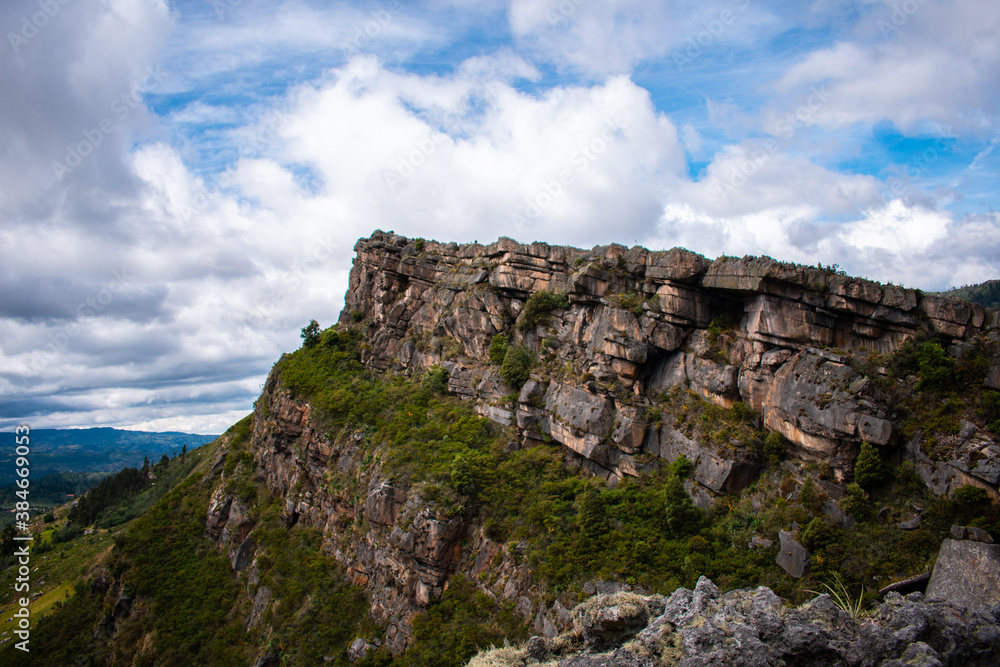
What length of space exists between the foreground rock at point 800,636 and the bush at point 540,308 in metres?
30.6

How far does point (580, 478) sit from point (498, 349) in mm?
15829

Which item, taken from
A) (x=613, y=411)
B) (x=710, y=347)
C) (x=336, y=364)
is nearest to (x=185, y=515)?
(x=336, y=364)

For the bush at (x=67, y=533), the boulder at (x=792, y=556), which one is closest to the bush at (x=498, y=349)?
the boulder at (x=792, y=556)

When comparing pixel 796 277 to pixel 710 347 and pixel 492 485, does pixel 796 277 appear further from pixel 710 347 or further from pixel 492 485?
pixel 492 485

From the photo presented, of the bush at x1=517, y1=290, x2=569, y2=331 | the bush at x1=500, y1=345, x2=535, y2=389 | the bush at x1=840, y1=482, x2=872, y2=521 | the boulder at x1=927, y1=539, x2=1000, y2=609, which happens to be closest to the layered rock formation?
the bush at x1=517, y1=290, x2=569, y2=331

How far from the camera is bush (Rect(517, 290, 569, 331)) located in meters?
47.7

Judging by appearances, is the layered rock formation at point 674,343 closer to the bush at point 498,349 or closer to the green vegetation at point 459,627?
the bush at point 498,349

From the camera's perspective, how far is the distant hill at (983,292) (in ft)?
378

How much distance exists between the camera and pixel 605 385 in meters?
40.8

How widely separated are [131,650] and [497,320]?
49.1 m

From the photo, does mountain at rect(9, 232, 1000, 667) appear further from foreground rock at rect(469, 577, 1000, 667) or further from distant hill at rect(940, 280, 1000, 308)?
distant hill at rect(940, 280, 1000, 308)

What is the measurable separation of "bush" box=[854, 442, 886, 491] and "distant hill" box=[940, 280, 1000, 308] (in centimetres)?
11900

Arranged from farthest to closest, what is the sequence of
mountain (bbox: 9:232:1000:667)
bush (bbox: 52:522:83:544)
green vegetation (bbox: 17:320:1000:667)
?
bush (bbox: 52:522:83:544), green vegetation (bbox: 17:320:1000:667), mountain (bbox: 9:232:1000:667)

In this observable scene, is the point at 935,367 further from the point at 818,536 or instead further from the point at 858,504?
the point at 818,536
